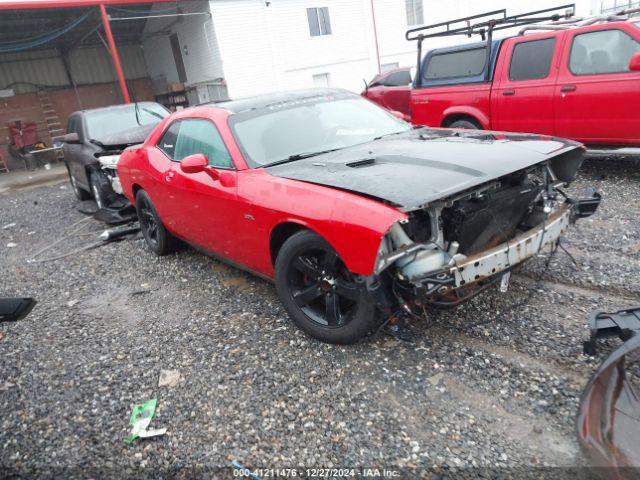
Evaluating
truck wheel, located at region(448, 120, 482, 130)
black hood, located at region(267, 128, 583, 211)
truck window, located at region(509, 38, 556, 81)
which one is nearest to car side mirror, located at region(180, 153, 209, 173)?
black hood, located at region(267, 128, 583, 211)

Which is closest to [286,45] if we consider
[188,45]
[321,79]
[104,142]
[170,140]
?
[321,79]

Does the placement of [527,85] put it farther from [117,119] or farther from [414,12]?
[414,12]

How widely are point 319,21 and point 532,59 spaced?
44.3 ft

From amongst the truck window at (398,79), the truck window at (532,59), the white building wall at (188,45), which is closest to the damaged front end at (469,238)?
the truck window at (532,59)

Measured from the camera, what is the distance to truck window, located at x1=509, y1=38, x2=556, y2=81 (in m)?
6.23

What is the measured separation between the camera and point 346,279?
9.73 ft

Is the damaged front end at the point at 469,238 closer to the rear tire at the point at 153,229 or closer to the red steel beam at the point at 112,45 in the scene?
the rear tire at the point at 153,229

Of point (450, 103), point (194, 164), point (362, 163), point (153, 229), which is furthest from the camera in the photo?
point (450, 103)

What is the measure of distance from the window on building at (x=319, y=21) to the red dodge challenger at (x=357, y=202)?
1517cm

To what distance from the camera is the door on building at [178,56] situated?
19080 mm

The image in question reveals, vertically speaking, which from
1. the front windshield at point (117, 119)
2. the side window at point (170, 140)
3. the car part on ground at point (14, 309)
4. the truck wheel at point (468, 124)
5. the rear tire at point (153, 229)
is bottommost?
the rear tire at point (153, 229)

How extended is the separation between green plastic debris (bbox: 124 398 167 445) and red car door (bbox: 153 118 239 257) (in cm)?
137

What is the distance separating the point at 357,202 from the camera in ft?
8.74

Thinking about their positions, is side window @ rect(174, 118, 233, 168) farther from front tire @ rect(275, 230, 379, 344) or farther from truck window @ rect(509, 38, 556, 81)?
truck window @ rect(509, 38, 556, 81)
